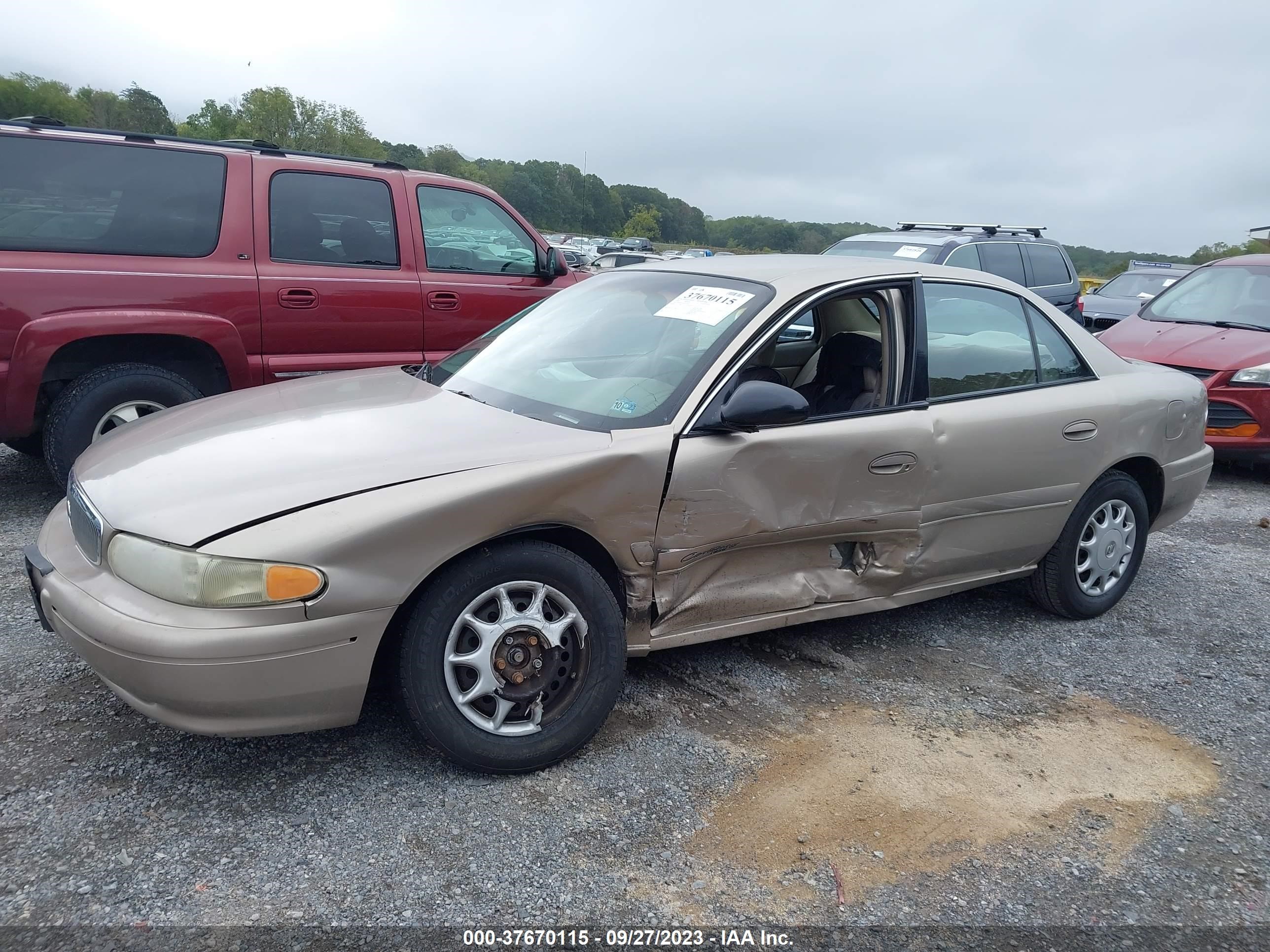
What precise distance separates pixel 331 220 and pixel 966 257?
6.85m

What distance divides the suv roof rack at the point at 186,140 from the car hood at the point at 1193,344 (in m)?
5.29

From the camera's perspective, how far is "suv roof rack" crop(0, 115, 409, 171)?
506 centimetres

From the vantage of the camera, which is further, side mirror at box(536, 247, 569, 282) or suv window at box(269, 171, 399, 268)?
side mirror at box(536, 247, 569, 282)

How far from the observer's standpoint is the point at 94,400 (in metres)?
4.98

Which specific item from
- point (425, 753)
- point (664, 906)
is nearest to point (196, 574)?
point (425, 753)

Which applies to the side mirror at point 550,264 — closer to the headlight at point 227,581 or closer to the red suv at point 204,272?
the red suv at point 204,272

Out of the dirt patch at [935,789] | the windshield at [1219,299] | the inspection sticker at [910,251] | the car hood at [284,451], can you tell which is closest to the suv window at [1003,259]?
the inspection sticker at [910,251]

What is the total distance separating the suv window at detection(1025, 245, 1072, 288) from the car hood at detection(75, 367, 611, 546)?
30.7 feet

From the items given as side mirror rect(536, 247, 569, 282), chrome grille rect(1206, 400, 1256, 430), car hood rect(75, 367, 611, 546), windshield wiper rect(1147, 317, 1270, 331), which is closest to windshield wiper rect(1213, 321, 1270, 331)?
windshield wiper rect(1147, 317, 1270, 331)

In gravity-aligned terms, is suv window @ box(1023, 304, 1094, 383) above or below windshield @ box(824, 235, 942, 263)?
below

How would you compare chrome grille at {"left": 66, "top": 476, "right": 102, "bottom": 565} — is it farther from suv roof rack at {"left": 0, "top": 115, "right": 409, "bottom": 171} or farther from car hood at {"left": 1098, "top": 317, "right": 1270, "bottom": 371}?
car hood at {"left": 1098, "top": 317, "right": 1270, "bottom": 371}

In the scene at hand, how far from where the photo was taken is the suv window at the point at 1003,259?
34.2 ft

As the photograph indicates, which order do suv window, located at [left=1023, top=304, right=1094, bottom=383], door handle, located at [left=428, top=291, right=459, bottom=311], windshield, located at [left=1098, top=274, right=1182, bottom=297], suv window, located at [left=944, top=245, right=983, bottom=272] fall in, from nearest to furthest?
suv window, located at [left=1023, top=304, right=1094, bottom=383] → door handle, located at [left=428, top=291, right=459, bottom=311] → suv window, located at [left=944, top=245, right=983, bottom=272] → windshield, located at [left=1098, top=274, right=1182, bottom=297]

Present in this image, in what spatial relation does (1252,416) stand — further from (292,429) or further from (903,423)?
(292,429)
